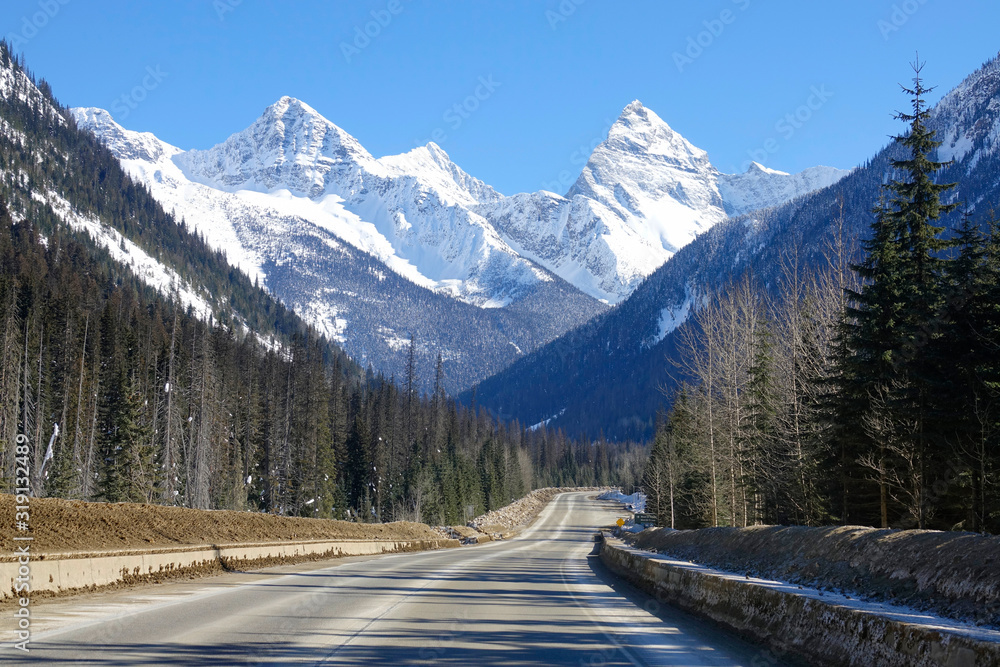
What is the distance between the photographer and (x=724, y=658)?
10.4 m

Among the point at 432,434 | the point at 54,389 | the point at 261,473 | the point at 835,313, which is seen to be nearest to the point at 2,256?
the point at 54,389

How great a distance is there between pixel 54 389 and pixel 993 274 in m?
66.2

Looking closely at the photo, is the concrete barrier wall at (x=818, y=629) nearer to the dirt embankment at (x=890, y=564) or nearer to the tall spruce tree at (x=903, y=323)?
the dirt embankment at (x=890, y=564)

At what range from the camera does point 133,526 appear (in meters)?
21.6

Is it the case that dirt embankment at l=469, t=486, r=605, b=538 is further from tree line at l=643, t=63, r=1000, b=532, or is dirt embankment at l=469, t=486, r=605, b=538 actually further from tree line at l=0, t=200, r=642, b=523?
tree line at l=643, t=63, r=1000, b=532

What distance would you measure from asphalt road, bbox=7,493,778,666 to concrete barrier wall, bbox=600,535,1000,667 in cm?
44

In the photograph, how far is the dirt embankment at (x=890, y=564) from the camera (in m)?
9.56

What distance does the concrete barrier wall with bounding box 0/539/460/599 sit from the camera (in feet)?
46.5

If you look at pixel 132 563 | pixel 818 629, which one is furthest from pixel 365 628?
pixel 132 563

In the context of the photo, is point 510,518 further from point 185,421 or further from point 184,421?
point 184,421

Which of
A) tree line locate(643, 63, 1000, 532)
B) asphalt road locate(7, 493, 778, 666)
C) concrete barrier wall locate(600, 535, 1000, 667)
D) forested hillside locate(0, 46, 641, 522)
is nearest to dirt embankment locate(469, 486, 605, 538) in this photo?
forested hillside locate(0, 46, 641, 522)

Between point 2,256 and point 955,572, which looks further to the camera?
point 2,256

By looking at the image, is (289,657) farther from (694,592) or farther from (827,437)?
(827,437)

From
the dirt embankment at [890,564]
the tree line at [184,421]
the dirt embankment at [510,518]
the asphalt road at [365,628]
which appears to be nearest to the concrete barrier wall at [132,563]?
the asphalt road at [365,628]
